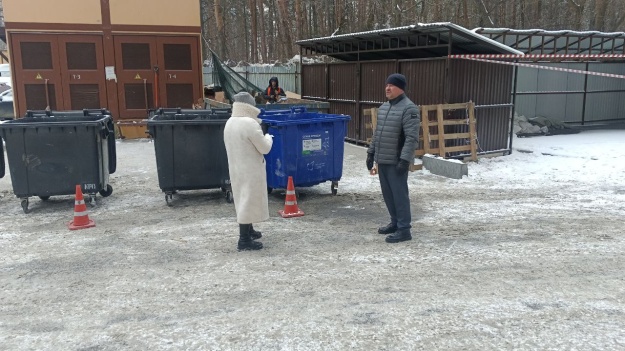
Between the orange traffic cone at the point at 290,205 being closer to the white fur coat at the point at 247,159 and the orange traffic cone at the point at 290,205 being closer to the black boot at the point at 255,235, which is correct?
the black boot at the point at 255,235

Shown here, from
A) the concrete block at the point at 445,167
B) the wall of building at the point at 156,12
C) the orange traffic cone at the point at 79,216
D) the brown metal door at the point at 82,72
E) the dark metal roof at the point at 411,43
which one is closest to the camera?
the orange traffic cone at the point at 79,216

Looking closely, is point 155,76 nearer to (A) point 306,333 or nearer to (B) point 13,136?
(B) point 13,136

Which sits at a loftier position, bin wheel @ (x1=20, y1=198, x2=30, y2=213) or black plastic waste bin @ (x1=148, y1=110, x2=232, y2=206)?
black plastic waste bin @ (x1=148, y1=110, x2=232, y2=206)

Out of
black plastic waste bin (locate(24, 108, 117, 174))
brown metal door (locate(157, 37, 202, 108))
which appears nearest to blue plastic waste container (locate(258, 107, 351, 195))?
black plastic waste bin (locate(24, 108, 117, 174))

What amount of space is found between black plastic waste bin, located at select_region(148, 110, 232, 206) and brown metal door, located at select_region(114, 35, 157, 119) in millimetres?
7542

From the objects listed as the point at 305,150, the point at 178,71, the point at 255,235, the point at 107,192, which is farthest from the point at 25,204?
the point at 178,71

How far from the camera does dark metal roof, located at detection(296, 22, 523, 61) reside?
10531 millimetres

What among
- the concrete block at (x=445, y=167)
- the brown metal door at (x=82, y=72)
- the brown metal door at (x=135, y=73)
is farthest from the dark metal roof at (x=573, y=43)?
the brown metal door at (x=82, y=72)

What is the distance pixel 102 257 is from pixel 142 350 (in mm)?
2218

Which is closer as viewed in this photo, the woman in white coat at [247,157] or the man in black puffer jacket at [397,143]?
the woman in white coat at [247,157]

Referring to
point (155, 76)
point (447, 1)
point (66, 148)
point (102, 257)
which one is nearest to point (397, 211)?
point (102, 257)

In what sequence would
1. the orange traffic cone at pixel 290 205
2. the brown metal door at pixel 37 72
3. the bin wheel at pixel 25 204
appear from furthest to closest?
1. the brown metal door at pixel 37 72
2. the bin wheel at pixel 25 204
3. the orange traffic cone at pixel 290 205

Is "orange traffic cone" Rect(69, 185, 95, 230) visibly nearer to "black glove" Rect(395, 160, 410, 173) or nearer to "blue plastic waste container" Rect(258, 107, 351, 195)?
"blue plastic waste container" Rect(258, 107, 351, 195)

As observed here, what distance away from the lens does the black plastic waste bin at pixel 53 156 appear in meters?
7.11
